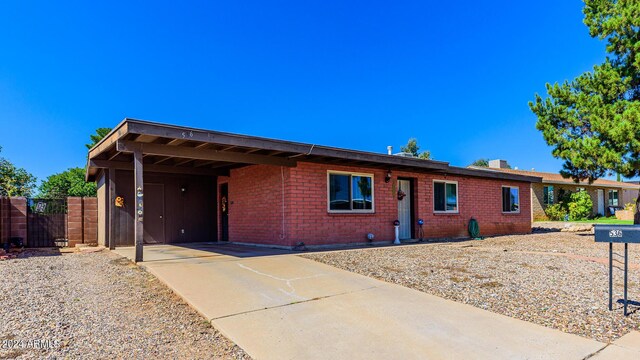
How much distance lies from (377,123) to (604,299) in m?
27.9

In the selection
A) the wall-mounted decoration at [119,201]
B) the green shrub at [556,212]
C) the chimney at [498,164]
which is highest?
the chimney at [498,164]

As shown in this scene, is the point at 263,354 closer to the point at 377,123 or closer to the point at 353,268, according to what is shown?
the point at 353,268

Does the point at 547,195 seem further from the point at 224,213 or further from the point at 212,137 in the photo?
the point at 212,137

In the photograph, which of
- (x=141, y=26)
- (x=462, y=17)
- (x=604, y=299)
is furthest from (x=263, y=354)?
(x=462, y=17)

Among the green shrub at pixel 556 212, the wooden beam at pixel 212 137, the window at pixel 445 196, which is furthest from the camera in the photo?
the green shrub at pixel 556 212

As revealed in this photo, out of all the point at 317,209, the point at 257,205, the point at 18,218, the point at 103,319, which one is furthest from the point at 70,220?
the point at 103,319

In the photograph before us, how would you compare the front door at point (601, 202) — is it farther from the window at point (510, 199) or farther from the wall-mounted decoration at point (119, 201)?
the wall-mounted decoration at point (119, 201)

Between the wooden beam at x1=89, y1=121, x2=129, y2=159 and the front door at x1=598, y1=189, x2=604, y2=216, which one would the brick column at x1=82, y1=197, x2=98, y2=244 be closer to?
the wooden beam at x1=89, y1=121, x2=129, y2=159

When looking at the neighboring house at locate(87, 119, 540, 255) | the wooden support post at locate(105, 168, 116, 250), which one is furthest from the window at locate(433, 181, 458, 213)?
the wooden support post at locate(105, 168, 116, 250)

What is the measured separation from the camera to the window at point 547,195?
81.3 ft

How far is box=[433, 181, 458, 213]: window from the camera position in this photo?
12953 millimetres

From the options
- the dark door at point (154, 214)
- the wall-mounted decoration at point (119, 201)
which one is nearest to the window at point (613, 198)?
the dark door at point (154, 214)

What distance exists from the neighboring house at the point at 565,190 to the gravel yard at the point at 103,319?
22.2 metres

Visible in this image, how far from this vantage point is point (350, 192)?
10445mm
